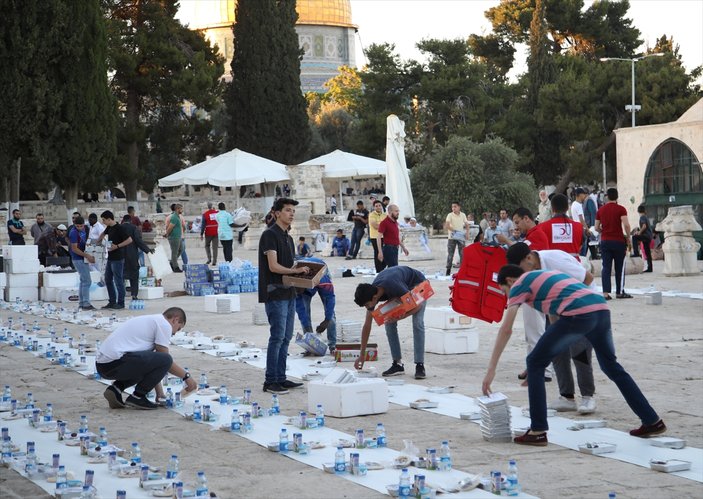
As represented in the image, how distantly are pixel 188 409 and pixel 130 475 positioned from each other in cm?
218

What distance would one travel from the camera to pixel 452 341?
11.8 meters

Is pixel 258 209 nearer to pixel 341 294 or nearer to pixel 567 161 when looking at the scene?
pixel 567 161

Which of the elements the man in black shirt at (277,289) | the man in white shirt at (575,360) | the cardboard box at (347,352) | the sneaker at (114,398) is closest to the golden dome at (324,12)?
the cardboard box at (347,352)

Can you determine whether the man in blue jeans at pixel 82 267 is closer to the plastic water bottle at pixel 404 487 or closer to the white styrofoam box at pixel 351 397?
the white styrofoam box at pixel 351 397

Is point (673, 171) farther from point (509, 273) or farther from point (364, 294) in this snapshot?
point (509, 273)

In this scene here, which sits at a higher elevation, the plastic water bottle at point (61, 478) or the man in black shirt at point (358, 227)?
the man in black shirt at point (358, 227)

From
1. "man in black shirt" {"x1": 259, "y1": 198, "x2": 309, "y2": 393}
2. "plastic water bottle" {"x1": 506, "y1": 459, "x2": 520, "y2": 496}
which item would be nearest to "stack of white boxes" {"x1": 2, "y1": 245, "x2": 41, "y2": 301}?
"man in black shirt" {"x1": 259, "y1": 198, "x2": 309, "y2": 393}

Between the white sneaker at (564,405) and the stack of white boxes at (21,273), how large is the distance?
46.7ft

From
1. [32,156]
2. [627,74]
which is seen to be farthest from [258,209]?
[627,74]

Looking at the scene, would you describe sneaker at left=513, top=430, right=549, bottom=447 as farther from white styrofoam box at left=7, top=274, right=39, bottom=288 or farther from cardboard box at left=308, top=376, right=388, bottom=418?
white styrofoam box at left=7, top=274, right=39, bottom=288

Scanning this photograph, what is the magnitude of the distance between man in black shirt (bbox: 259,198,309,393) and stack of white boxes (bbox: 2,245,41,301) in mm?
12173

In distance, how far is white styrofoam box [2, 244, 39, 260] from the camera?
2077 centimetres

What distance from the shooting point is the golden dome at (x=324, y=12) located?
299 ft

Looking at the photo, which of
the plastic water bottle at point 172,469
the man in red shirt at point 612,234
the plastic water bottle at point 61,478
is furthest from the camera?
the man in red shirt at point 612,234
